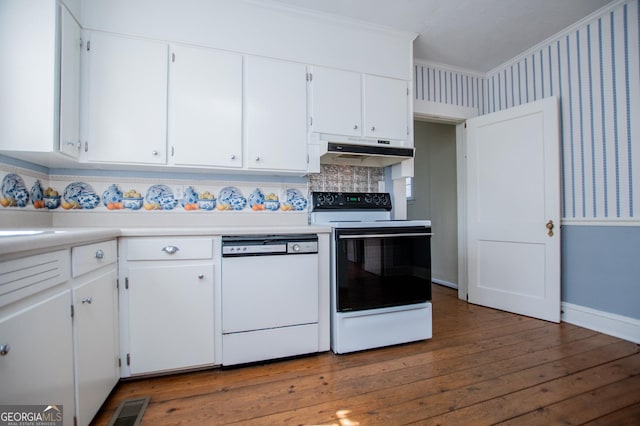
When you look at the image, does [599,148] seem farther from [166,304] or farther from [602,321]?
[166,304]

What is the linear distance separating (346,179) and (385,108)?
0.71m

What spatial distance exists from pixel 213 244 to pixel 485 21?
2.87 m

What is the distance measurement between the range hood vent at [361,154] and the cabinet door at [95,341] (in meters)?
1.61

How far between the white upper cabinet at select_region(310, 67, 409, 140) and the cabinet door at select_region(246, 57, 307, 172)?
13 centimetres

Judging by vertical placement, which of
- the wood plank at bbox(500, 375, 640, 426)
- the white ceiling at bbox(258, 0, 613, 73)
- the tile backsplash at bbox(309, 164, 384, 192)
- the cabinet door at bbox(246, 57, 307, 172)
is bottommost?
the wood plank at bbox(500, 375, 640, 426)

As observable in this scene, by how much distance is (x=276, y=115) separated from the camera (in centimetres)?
227

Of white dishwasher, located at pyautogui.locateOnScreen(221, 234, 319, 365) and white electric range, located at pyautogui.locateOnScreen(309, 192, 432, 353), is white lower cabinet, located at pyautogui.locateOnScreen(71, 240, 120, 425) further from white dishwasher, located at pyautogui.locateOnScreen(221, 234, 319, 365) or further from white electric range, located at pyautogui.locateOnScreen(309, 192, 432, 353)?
white electric range, located at pyautogui.locateOnScreen(309, 192, 432, 353)

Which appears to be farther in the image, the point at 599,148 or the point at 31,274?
the point at 599,148

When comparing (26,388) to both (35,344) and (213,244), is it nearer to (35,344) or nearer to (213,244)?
(35,344)

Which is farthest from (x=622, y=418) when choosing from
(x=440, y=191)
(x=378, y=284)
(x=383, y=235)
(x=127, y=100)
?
(x=127, y=100)

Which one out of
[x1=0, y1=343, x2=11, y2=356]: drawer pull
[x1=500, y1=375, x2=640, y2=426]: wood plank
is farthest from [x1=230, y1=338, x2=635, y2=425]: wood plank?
[x1=0, y1=343, x2=11, y2=356]: drawer pull

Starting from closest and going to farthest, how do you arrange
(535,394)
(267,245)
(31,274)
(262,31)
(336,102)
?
(31,274) < (535,394) < (267,245) < (262,31) < (336,102)

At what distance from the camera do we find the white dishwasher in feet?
6.04

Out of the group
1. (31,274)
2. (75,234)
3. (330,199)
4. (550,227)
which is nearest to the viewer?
(31,274)
